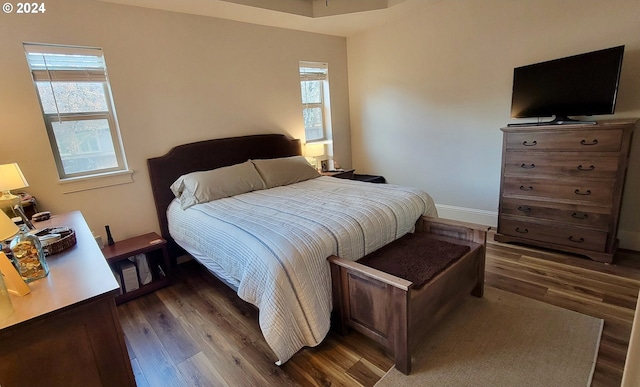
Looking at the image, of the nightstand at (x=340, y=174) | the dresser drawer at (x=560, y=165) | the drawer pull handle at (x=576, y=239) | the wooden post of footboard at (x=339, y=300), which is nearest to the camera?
the wooden post of footboard at (x=339, y=300)

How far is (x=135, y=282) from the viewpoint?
2543mm

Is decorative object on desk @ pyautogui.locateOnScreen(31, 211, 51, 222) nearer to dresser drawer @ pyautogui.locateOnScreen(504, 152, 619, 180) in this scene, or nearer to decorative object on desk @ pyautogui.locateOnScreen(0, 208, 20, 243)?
decorative object on desk @ pyautogui.locateOnScreen(0, 208, 20, 243)

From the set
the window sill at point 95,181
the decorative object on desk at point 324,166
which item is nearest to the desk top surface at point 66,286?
the window sill at point 95,181

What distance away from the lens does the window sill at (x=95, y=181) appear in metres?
2.53

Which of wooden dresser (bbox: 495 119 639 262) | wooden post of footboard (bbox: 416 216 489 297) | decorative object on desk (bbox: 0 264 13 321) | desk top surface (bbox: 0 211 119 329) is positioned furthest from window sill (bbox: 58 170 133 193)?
wooden dresser (bbox: 495 119 639 262)

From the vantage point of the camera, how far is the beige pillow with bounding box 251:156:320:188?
3.17 meters

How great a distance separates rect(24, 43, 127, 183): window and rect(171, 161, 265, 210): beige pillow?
0.59 meters

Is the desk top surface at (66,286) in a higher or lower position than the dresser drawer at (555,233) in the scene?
higher

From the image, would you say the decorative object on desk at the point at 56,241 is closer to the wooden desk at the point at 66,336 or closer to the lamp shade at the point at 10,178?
the wooden desk at the point at 66,336

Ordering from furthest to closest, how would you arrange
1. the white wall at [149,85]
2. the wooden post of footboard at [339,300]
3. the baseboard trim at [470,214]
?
1. the baseboard trim at [470,214]
2. the white wall at [149,85]
3. the wooden post of footboard at [339,300]

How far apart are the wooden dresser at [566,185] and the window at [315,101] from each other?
2.39 metres

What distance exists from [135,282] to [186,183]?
923 millimetres

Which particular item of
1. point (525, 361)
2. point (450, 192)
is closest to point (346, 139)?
point (450, 192)

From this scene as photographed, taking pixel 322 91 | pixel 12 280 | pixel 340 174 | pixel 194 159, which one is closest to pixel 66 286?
pixel 12 280
